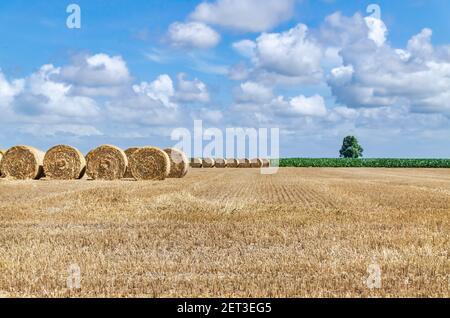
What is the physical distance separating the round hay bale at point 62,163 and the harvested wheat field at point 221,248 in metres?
12.4

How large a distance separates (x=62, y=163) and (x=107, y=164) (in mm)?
2208

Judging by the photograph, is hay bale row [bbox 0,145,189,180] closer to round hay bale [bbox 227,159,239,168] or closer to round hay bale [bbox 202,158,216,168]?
round hay bale [bbox 202,158,216,168]

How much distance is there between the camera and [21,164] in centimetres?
2833

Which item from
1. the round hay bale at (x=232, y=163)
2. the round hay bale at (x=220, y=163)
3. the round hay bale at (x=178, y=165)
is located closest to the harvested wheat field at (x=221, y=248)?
the round hay bale at (x=178, y=165)

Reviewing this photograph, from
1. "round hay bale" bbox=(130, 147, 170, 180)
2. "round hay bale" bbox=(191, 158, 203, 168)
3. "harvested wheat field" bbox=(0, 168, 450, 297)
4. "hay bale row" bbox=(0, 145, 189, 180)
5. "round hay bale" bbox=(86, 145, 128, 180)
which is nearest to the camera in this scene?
"harvested wheat field" bbox=(0, 168, 450, 297)

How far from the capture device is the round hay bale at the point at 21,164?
28203 mm

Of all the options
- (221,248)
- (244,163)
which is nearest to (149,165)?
(221,248)

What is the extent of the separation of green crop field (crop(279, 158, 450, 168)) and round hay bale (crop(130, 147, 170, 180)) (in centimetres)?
5245

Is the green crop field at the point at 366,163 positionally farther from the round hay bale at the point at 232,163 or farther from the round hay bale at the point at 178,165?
the round hay bale at the point at 178,165

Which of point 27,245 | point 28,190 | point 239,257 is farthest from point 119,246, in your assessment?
point 28,190

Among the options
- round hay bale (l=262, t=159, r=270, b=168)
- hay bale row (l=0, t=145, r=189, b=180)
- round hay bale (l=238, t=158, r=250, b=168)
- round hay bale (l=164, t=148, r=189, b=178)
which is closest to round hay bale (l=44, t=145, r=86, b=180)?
hay bale row (l=0, t=145, r=189, b=180)

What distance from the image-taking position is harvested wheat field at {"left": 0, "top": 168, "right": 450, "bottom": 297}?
649cm

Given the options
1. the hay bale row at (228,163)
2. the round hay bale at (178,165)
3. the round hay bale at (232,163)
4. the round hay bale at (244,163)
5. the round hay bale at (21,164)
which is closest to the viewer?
the round hay bale at (21,164)
